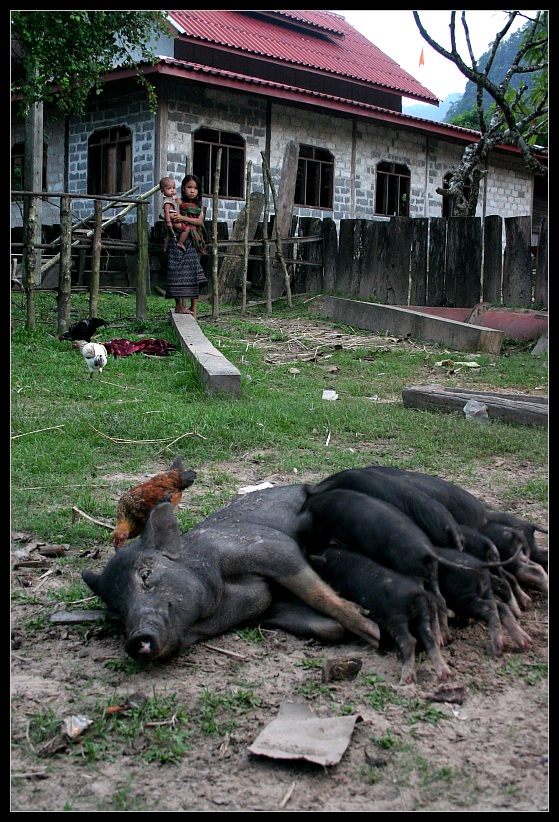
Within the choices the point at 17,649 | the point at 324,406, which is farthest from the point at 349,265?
the point at 17,649

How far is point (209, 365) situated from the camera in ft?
26.1

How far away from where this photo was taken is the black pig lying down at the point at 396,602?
284cm

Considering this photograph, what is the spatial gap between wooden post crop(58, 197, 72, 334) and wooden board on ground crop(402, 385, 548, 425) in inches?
226

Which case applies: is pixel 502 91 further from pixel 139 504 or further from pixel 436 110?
pixel 436 110

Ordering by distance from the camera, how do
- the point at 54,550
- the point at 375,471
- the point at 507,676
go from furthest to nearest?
the point at 54,550 → the point at 375,471 → the point at 507,676

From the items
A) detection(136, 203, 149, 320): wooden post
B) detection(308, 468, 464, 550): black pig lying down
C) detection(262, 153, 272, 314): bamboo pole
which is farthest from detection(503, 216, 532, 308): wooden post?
detection(308, 468, 464, 550): black pig lying down

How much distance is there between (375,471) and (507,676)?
3.22 feet

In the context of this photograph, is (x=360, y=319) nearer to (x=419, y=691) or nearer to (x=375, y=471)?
(x=375, y=471)

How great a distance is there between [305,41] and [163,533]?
2156cm

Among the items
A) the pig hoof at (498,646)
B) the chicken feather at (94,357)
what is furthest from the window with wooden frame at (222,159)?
the pig hoof at (498,646)

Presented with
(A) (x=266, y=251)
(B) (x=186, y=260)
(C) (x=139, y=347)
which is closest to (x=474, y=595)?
(C) (x=139, y=347)

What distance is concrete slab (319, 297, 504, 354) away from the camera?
1034 centimetres

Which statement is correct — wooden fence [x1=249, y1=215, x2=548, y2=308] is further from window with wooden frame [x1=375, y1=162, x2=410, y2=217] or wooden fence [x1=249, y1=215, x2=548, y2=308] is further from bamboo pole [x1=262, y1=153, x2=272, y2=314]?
window with wooden frame [x1=375, y1=162, x2=410, y2=217]

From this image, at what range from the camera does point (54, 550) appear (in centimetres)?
398
